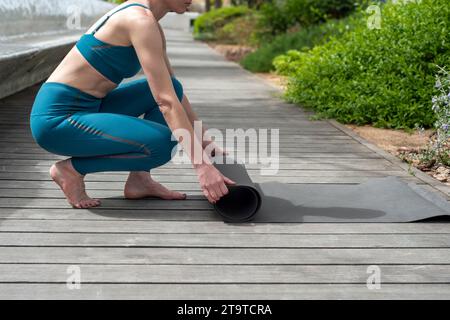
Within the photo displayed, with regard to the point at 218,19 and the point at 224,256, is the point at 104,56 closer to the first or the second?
the point at 224,256

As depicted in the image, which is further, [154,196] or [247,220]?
[154,196]

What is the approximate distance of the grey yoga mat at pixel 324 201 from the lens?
13.3 feet

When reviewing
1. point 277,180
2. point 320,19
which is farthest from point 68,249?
point 320,19

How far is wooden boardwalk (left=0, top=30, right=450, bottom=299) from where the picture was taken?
3004 mm

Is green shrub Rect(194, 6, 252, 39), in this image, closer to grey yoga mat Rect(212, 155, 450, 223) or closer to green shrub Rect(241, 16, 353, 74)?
green shrub Rect(241, 16, 353, 74)

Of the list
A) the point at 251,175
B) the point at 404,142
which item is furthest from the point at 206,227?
the point at 404,142

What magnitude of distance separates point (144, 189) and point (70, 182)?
1.65 feet

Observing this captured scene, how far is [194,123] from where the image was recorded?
446 cm

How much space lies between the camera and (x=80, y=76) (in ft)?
13.3

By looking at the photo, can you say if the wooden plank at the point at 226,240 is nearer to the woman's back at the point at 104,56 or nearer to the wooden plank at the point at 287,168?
the woman's back at the point at 104,56

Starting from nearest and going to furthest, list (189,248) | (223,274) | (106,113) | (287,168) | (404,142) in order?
(223,274) < (189,248) < (106,113) < (287,168) < (404,142)

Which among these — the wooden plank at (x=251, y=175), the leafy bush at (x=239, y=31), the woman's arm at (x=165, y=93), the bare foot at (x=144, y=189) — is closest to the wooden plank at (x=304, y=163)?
the wooden plank at (x=251, y=175)
